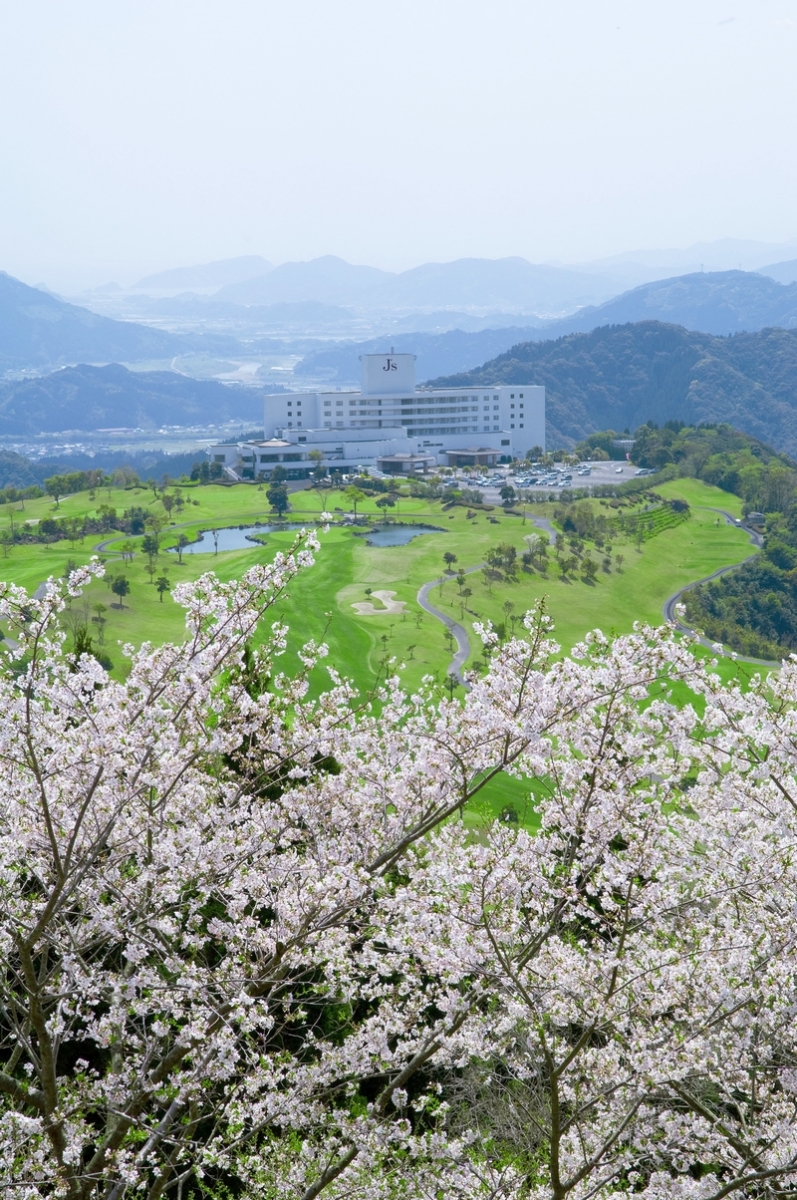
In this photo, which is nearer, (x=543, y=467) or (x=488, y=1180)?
(x=488, y=1180)

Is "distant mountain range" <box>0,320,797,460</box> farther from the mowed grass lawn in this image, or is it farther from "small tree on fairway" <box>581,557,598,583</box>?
"small tree on fairway" <box>581,557,598,583</box>

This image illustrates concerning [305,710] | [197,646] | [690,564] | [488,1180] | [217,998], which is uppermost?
[197,646]

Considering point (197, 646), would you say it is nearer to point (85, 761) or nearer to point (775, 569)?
point (85, 761)

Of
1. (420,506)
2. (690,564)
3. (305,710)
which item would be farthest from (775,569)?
(305,710)

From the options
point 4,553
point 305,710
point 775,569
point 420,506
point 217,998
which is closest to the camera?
point 217,998

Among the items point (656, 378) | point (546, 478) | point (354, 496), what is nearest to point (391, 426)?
point (546, 478)

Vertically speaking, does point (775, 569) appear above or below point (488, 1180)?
below

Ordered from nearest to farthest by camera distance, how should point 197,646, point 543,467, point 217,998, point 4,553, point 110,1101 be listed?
point 110,1101, point 217,998, point 197,646, point 4,553, point 543,467

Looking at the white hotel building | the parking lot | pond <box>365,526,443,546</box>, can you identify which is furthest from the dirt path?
the white hotel building

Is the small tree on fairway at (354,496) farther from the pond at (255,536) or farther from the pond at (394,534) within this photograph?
the pond at (255,536)
